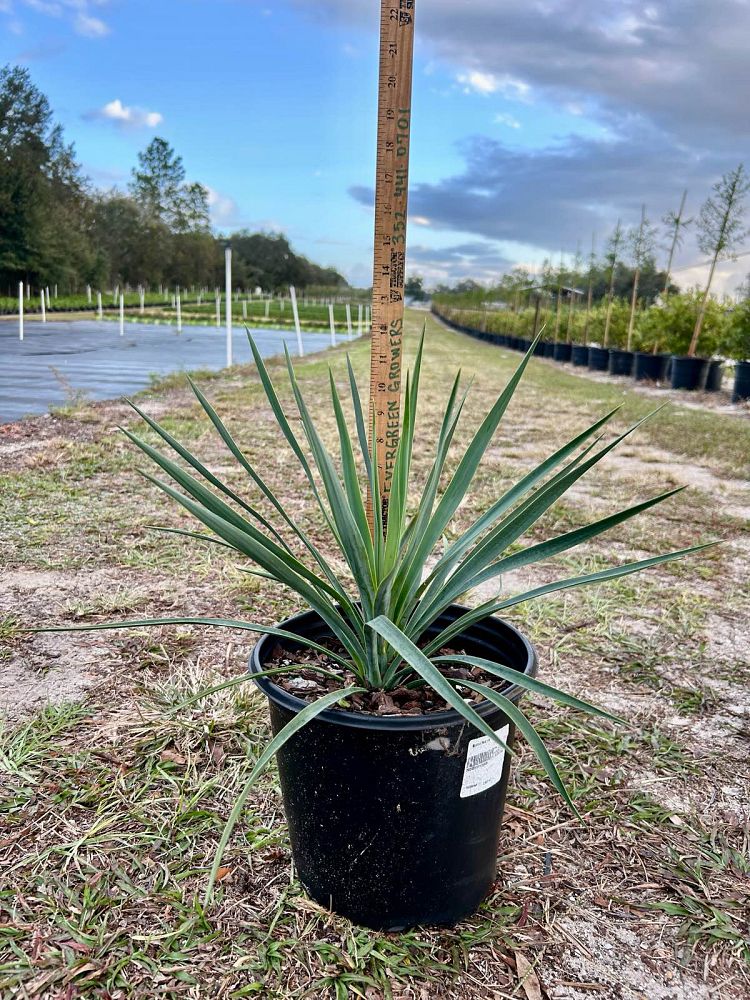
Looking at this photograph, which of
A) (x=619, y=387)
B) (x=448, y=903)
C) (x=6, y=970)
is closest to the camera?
(x=6, y=970)

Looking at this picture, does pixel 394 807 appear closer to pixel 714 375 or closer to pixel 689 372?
pixel 689 372

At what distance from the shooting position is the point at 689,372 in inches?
448

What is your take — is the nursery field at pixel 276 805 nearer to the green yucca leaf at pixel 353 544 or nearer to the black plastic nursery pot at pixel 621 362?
the green yucca leaf at pixel 353 544

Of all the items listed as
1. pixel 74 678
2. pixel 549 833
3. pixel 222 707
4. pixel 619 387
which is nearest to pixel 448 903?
pixel 549 833

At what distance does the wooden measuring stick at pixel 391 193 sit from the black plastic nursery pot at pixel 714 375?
1104cm

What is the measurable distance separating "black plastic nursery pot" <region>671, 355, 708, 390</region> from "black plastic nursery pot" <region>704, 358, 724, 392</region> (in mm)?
105

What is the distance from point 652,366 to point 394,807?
1271cm

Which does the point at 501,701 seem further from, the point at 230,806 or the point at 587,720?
the point at 587,720

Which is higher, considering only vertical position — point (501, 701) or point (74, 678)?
point (501, 701)

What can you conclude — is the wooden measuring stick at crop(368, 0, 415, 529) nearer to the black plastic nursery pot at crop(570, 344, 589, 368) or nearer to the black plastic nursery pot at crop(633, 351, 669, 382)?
the black plastic nursery pot at crop(633, 351, 669, 382)

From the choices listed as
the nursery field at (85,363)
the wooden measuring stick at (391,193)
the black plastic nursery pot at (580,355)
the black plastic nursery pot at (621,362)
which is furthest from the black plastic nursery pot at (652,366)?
the wooden measuring stick at (391,193)

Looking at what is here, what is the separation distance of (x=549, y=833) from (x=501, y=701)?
0.70 metres

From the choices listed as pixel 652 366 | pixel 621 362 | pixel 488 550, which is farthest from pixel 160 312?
pixel 488 550

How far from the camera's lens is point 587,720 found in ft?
6.82
